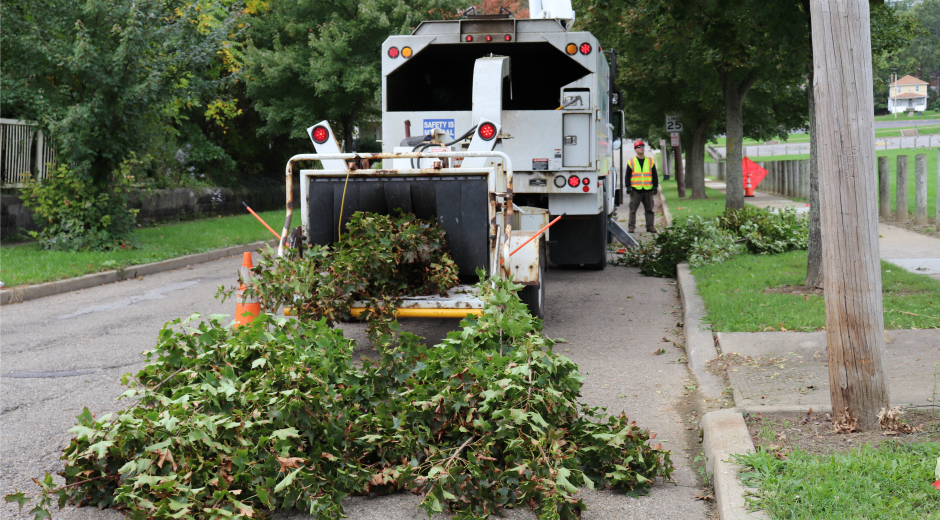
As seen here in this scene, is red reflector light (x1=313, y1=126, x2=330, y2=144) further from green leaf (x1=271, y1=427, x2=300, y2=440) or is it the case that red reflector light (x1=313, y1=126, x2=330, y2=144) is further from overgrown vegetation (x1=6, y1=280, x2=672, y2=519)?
green leaf (x1=271, y1=427, x2=300, y2=440)

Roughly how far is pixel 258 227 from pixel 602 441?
16.2 metres

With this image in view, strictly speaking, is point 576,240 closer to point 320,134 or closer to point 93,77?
point 320,134

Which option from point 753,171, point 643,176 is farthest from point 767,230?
point 753,171

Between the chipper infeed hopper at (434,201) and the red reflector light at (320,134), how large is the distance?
61 cm

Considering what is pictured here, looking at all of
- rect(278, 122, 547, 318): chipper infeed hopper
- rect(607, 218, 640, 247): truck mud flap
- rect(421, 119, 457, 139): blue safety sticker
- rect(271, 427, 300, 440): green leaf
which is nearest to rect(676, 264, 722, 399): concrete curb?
rect(278, 122, 547, 318): chipper infeed hopper

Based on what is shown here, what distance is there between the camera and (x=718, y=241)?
12258 millimetres

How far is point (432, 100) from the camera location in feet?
33.5

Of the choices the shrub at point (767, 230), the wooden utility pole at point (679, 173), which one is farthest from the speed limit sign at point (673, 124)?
the shrub at point (767, 230)

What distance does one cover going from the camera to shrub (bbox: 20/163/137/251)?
13398 mm

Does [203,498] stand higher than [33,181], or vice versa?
[33,181]

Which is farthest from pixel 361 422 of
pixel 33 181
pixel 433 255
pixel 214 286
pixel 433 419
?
pixel 33 181

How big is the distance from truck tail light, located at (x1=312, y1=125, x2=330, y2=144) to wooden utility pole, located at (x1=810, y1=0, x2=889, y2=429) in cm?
430

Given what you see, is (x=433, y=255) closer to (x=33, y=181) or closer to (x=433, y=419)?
(x=433, y=419)

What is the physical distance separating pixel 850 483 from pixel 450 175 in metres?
3.90
